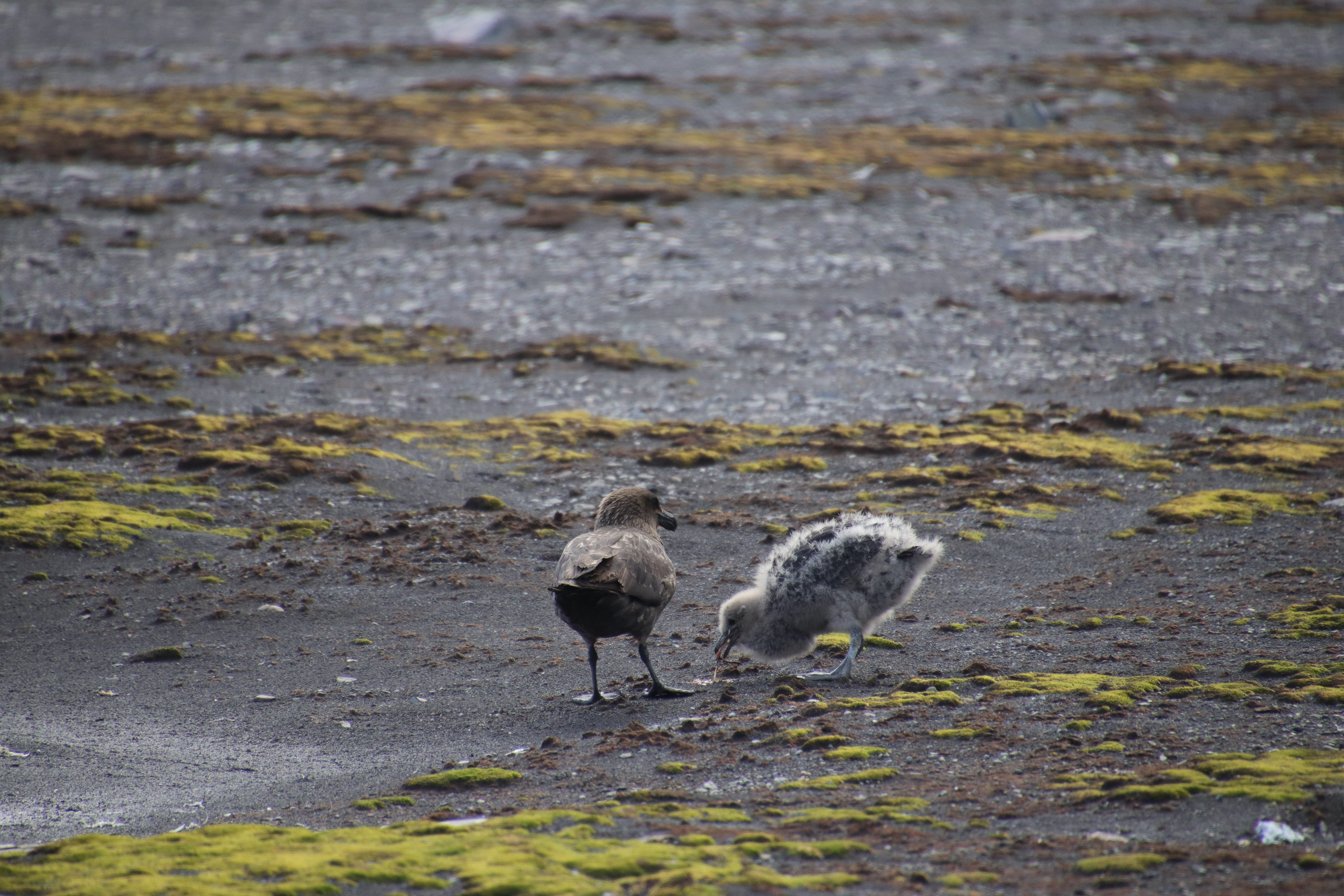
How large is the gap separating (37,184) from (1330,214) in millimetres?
31447

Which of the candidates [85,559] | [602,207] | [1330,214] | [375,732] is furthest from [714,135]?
[375,732]

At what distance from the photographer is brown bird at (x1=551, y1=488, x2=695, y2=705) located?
718cm

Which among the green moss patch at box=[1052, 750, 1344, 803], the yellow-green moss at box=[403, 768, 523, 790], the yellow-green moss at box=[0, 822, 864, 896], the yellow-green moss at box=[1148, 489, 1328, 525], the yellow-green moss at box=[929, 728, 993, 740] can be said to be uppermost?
the yellow-green moss at box=[0, 822, 864, 896]

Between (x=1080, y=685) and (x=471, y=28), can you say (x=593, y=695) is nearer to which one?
(x=1080, y=685)

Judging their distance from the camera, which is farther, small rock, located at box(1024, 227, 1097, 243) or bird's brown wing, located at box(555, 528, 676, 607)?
small rock, located at box(1024, 227, 1097, 243)

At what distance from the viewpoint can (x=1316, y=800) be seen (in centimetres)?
510

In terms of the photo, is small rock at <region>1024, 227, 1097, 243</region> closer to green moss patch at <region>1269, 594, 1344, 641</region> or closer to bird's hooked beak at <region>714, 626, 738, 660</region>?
green moss patch at <region>1269, 594, 1344, 641</region>

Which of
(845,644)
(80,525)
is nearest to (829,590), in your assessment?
(845,644)

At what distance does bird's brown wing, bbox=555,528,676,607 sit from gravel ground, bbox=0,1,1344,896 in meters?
0.79

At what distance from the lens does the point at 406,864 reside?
16.1 feet

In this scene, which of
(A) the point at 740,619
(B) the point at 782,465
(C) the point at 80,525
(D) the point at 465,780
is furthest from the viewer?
(B) the point at 782,465

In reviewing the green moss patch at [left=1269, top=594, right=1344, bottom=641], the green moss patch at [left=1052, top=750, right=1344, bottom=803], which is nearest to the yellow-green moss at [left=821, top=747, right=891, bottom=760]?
the green moss patch at [left=1052, top=750, right=1344, bottom=803]

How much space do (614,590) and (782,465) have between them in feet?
22.0

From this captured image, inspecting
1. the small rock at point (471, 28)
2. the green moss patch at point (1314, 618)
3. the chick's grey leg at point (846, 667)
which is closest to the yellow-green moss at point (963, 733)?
the chick's grey leg at point (846, 667)
